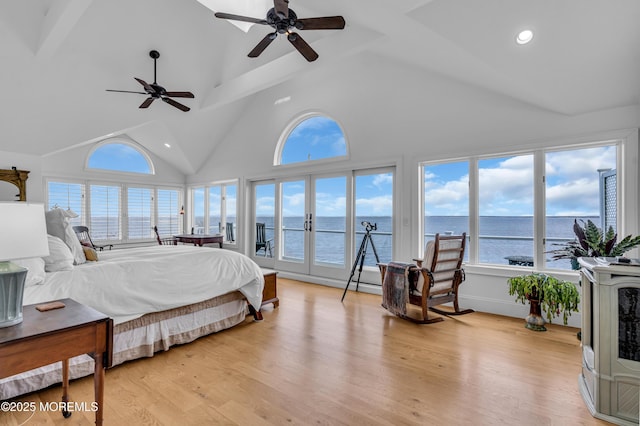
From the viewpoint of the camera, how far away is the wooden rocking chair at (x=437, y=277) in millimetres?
3531

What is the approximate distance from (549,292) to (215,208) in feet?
22.0

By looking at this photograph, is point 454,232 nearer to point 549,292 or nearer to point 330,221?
point 549,292

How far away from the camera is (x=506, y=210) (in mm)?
3967

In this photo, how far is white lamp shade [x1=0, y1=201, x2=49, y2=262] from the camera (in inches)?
53.8

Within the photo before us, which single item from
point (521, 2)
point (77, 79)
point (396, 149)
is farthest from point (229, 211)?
point (521, 2)

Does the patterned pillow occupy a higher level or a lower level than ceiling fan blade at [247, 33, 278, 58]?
lower

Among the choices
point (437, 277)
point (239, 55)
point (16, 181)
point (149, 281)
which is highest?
point (239, 55)

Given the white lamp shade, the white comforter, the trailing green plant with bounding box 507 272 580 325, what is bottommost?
the trailing green plant with bounding box 507 272 580 325

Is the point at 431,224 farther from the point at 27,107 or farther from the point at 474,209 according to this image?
the point at 27,107

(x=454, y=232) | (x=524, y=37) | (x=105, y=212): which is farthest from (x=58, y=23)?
(x=454, y=232)

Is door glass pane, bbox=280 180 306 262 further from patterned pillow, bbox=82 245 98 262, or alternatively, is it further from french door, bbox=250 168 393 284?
patterned pillow, bbox=82 245 98 262

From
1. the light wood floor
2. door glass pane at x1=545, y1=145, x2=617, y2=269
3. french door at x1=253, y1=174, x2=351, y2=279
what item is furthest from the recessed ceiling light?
french door at x1=253, y1=174, x2=351, y2=279

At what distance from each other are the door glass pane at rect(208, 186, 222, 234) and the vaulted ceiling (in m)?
1.35

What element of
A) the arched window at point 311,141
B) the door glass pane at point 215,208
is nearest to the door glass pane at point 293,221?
the arched window at point 311,141
